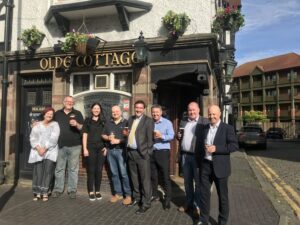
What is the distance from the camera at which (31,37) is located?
919 cm

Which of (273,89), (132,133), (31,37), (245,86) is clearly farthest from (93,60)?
(245,86)

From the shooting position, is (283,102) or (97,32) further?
(283,102)

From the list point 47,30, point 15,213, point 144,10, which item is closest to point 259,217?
point 15,213

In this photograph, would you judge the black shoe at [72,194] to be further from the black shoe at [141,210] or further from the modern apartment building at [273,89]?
the modern apartment building at [273,89]

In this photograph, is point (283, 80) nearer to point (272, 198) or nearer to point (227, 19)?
point (227, 19)

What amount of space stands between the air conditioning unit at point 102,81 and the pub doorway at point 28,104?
1397mm

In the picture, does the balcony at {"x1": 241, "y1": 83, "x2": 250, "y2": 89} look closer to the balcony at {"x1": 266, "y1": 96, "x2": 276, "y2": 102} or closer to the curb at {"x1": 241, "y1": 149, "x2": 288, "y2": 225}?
the balcony at {"x1": 266, "y1": 96, "x2": 276, "y2": 102}

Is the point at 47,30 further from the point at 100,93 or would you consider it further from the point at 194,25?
the point at 194,25

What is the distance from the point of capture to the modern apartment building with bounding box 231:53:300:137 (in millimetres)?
62656

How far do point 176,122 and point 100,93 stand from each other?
198 centimetres

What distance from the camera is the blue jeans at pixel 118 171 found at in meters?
7.15

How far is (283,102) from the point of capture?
211ft

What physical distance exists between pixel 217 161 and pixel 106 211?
2284 millimetres

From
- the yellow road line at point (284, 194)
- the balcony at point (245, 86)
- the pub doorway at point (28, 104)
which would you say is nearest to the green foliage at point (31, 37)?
the pub doorway at point (28, 104)
